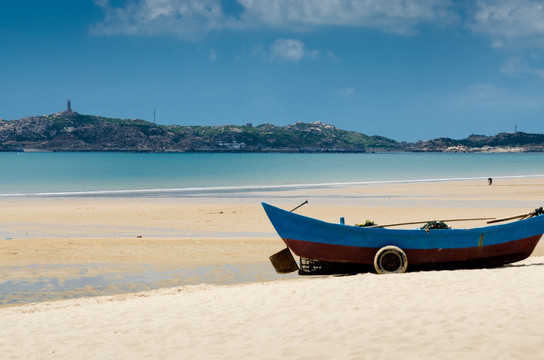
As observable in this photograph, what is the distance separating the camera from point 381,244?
41.2ft

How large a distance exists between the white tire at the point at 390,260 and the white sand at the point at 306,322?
1.15m

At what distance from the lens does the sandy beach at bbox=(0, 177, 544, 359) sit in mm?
7355

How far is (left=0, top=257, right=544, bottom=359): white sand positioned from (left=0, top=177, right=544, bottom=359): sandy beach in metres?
0.02

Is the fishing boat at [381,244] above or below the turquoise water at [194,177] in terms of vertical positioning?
above

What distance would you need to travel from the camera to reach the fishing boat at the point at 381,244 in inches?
492

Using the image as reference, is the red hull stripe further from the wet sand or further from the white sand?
the white sand

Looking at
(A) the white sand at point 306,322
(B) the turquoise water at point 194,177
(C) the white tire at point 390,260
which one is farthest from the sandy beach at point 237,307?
(B) the turquoise water at point 194,177

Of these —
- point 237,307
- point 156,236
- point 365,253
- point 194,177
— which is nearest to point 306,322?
point 237,307

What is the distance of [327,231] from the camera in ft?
41.2

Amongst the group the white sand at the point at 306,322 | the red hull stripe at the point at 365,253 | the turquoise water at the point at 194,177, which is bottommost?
the turquoise water at the point at 194,177

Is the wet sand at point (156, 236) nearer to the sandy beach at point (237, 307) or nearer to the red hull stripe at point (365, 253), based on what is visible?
the sandy beach at point (237, 307)

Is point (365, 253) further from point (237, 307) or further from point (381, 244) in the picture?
point (237, 307)

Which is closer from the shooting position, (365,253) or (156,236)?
(365,253)

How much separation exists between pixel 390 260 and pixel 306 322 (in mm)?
4518
